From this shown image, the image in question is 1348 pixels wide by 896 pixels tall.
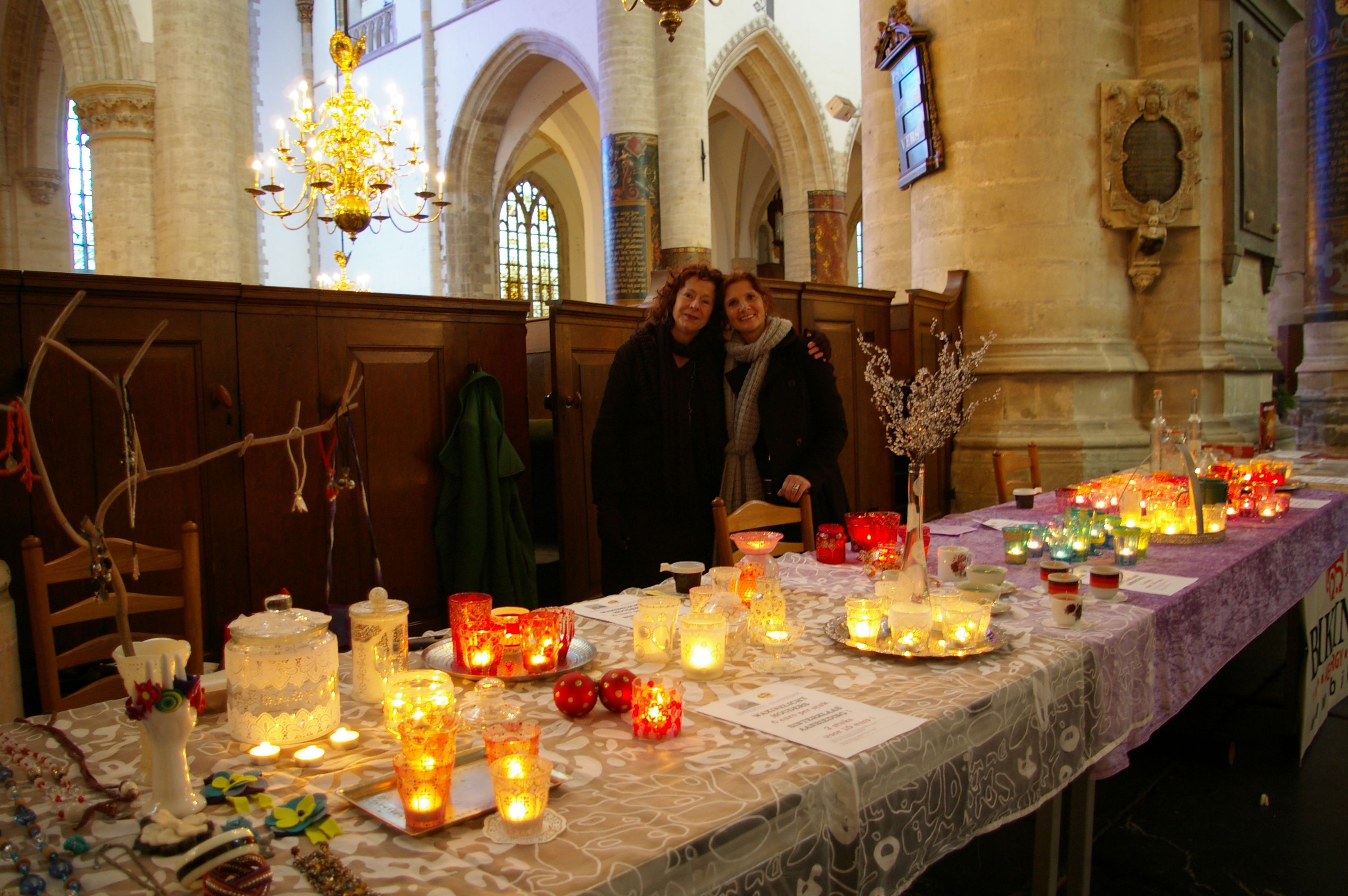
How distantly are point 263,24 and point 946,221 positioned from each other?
1512 centimetres

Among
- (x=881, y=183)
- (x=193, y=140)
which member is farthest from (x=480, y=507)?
(x=193, y=140)

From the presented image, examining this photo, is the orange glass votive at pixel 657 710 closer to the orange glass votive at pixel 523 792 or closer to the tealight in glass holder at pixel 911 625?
the orange glass votive at pixel 523 792

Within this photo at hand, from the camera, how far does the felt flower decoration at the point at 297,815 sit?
3.33ft

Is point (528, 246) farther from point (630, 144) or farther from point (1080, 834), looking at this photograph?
point (1080, 834)

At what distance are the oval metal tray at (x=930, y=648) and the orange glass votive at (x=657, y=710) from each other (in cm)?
49

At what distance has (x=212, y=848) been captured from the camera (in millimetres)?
909

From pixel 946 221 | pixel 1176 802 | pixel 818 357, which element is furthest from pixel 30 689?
pixel 946 221

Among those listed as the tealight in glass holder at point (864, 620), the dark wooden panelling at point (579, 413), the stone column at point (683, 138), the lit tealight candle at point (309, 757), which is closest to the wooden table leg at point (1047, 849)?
the tealight in glass holder at point (864, 620)

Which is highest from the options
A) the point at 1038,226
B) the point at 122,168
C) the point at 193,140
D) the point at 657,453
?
the point at 193,140

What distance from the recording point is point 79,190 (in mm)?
15203

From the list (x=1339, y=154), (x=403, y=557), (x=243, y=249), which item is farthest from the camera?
(x=243, y=249)

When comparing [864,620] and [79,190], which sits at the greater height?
[79,190]

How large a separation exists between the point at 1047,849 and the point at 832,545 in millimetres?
934

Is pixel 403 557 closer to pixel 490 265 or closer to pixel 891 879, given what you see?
pixel 891 879
